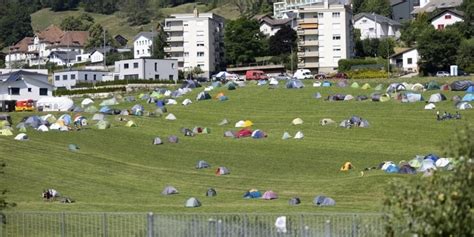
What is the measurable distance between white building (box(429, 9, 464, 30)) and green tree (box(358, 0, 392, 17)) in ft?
90.5

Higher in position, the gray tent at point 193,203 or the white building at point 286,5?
the white building at point 286,5

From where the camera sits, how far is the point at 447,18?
120375mm

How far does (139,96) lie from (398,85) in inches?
999

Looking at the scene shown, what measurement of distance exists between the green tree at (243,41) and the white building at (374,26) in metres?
18.3

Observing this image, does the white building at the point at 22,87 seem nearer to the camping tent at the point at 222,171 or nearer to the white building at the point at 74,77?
the white building at the point at 74,77

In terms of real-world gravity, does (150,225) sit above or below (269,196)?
above

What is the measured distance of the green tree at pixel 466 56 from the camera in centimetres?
9410

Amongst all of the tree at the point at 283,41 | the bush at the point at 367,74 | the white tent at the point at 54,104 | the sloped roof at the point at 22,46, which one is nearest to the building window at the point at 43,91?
the white tent at the point at 54,104

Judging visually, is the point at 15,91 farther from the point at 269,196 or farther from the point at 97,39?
the point at 97,39

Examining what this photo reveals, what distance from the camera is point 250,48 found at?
403 feet

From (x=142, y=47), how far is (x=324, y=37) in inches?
1764

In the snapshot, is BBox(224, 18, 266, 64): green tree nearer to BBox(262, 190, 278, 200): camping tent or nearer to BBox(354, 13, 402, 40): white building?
BBox(354, 13, 402, 40): white building

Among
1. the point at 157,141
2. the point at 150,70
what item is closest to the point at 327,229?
the point at 157,141

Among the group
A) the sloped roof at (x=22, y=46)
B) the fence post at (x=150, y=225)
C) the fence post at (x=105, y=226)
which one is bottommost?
the fence post at (x=105, y=226)
